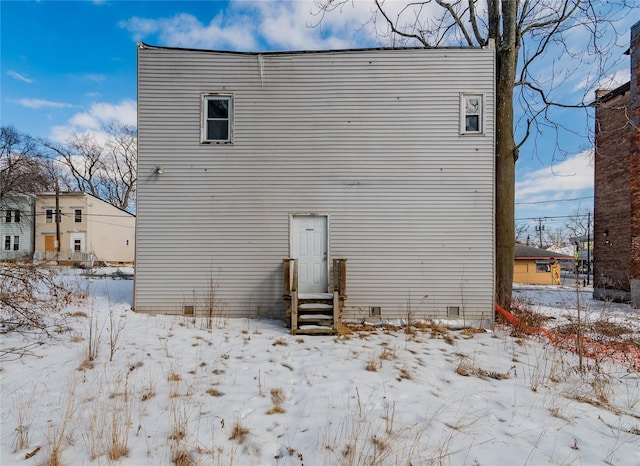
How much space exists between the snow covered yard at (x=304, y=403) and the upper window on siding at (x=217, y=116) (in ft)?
14.8

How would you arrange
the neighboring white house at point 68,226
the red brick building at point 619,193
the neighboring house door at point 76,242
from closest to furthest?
the red brick building at point 619,193 < the neighboring white house at point 68,226 < the neighboring house door at point 76,242

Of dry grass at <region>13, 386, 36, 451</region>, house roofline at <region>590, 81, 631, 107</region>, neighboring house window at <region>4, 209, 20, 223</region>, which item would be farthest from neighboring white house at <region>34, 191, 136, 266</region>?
house roofline at <region>590, 81, 631, 107</region>

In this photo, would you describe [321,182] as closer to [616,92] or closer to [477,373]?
[477,373]

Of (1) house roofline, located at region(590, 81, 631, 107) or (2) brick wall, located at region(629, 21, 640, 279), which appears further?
(1) house roofline, located at region(590, 81, 631, 107)

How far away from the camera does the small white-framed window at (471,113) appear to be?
6.83 meters

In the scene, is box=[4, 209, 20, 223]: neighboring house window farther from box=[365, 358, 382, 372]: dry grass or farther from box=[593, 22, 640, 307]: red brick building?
box=[593, 22, 640, 307]: red brick building

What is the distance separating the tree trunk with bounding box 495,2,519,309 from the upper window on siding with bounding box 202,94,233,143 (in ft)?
22.9

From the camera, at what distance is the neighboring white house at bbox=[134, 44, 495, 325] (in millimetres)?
6789

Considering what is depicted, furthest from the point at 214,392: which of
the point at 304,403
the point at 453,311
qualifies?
the point at 453,311

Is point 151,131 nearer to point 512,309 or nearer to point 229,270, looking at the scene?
point 229,270

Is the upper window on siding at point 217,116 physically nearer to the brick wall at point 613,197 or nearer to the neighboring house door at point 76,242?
the brick wall at point 613,197

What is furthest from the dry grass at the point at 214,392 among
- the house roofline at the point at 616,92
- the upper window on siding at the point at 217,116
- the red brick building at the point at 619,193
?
the house roofline at the point at 616,92

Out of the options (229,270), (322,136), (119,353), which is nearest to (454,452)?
(119,353)

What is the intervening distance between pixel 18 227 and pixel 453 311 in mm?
35635
